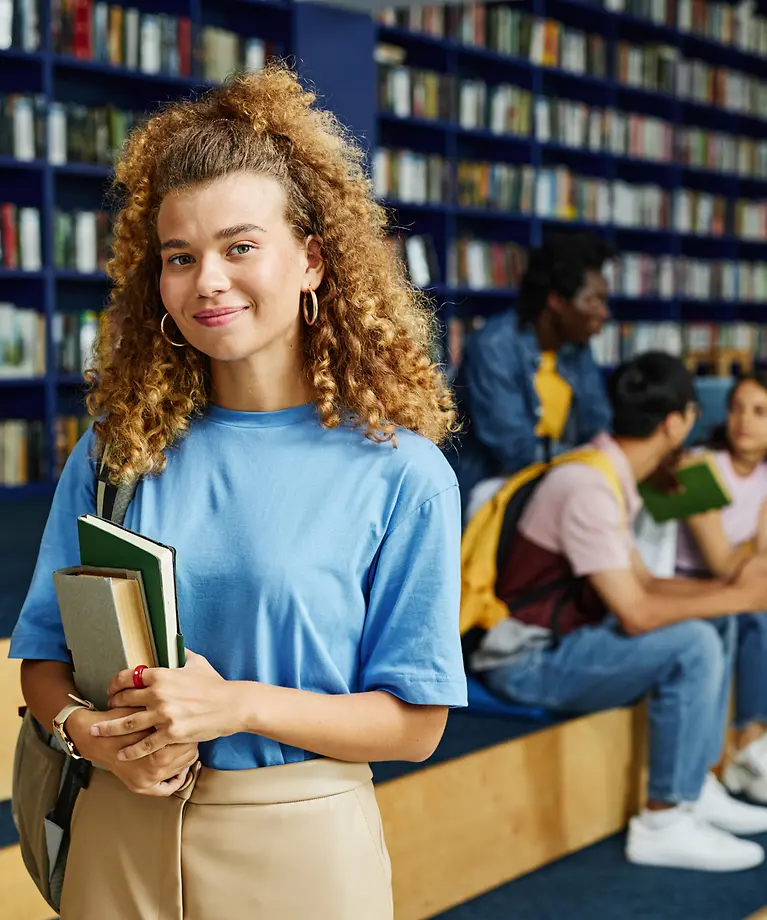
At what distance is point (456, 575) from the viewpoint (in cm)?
106

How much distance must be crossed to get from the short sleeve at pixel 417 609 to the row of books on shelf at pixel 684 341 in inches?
214

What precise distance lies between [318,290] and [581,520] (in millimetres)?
1553

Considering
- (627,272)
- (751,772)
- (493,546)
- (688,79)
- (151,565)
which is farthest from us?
(688,79)

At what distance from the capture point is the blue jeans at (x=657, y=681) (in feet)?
8.53

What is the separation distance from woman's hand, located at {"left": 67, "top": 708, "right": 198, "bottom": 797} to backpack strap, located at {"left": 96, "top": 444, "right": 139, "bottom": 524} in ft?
0.53

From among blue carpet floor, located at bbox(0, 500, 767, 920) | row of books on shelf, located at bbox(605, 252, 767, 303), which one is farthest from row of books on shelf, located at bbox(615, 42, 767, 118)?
blue carpet floor, located at bbox(0, 500, 767, 920)

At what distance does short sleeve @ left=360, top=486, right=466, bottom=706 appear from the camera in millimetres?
1026

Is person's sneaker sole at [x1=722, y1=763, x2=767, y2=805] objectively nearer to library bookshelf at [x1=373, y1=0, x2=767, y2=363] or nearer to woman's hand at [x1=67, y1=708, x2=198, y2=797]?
woman's hand at [x1=67, y1=708, x2=198, y2=797]

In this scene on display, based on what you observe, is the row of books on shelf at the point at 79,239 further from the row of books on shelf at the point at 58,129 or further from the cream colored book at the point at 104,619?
the cream colored book at the point at 104,619

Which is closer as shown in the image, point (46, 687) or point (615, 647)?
point (46, 687)

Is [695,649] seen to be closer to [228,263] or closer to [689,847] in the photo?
[689,847]

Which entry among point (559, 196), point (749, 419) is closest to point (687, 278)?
point (559, 196)

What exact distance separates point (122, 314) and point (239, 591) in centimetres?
30

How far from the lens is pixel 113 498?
1.06 m
